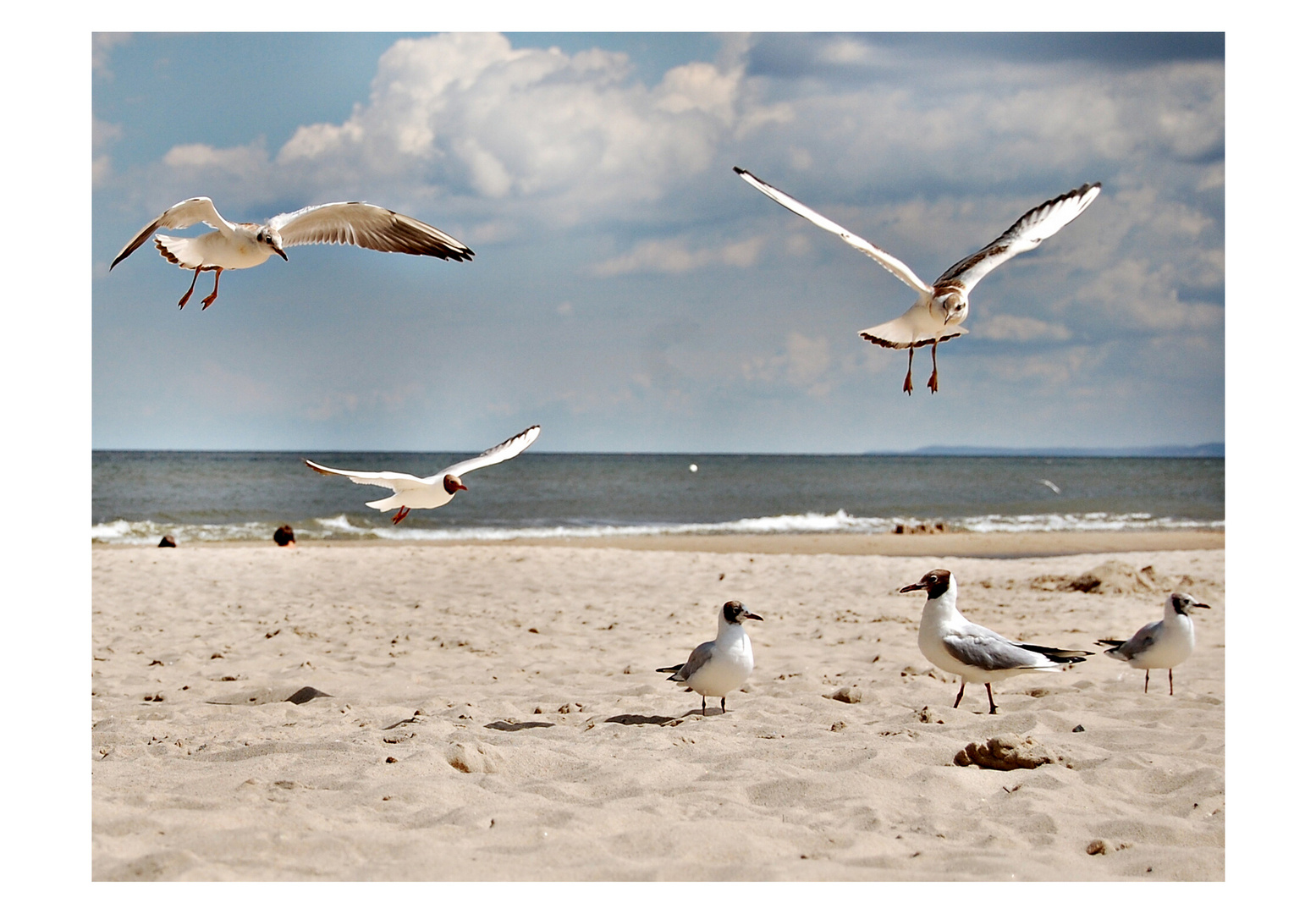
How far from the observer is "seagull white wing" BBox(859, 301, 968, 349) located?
3.30 metres

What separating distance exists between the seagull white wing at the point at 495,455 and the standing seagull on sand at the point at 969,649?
1.67 meters

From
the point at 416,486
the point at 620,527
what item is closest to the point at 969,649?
the point at 416,486

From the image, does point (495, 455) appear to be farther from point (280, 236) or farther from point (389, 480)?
point (280, 236)

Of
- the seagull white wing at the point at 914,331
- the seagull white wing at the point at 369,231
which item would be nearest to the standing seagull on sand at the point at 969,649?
the seagull white wing at the point at 914,331

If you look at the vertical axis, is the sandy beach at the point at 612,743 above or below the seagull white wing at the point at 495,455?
below

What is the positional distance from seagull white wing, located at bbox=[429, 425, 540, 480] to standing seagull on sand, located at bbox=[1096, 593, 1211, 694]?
118 inches

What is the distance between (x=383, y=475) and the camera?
9.19 feet

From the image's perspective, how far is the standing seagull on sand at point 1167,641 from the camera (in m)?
4.75

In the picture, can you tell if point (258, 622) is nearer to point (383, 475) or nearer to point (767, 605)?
point (767, 605)

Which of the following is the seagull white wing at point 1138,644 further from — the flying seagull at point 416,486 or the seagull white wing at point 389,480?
the seagull white wing at point 389,480

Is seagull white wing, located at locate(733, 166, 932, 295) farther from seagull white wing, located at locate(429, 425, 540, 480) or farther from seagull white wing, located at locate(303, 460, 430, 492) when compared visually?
seagull white wing, located at locate(303, 460, 430, 492)
